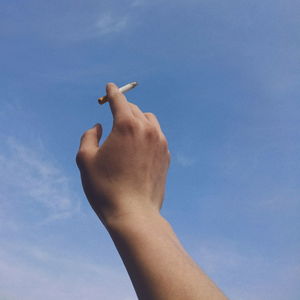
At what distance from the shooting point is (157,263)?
5.35ft

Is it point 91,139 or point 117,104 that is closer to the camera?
point 117,104

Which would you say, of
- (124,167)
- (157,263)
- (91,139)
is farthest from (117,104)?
(157,263)

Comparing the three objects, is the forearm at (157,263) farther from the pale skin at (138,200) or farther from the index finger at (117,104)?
the index finger at (117,104)

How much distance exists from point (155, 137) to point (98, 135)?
0.51 metres

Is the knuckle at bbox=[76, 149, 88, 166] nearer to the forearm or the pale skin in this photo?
the pale skin

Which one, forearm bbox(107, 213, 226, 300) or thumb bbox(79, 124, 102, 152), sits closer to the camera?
forearm bbox(107, 213, 226, 300)

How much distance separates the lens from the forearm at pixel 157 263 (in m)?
1.54

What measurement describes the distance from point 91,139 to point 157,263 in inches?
48.4

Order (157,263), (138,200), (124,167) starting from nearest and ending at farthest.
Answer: (157,263)
(138,200)
(124,167)

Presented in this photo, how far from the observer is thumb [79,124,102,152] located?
8.10 feet

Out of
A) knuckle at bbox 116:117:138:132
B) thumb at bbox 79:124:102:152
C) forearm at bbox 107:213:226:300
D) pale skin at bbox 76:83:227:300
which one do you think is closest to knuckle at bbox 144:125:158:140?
pale skin at bbox 76:83:227:300

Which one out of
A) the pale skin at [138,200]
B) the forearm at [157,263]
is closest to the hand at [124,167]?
Result: the pale skin at [138,200]

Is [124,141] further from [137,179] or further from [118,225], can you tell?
[118,225]

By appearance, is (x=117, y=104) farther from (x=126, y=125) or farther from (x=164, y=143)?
(x=164, y=143)
